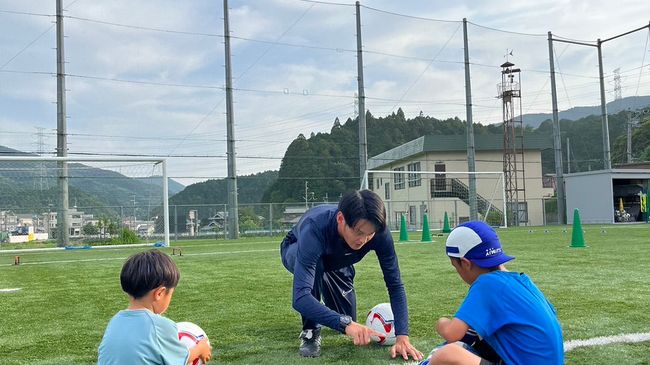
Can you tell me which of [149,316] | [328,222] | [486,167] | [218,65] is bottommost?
[149,316]

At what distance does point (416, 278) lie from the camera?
8.00 meters

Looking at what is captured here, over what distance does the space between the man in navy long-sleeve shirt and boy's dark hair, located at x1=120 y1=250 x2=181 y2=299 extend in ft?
3.58

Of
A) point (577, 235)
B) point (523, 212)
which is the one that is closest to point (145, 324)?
point (577, 235)

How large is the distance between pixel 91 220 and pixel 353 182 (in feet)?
45.7

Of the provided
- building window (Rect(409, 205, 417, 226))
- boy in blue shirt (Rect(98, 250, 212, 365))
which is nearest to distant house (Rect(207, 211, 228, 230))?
building window (Rect(409, 205, 417, 226))

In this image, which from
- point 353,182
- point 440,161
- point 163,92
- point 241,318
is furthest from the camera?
point 440,161

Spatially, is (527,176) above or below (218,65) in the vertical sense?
below

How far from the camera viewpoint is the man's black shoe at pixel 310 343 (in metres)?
3.88

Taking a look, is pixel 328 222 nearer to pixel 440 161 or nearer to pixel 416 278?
pixel 416 278

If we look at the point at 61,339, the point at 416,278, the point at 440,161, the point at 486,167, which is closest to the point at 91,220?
the point at 416,278

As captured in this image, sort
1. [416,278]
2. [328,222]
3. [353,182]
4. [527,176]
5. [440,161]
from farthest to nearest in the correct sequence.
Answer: [527,176] → [440,161] → [353,182] → [416,278] → [328,222]

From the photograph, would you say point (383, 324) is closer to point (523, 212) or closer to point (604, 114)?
point (604, 114)

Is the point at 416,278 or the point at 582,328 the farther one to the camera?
the point at 416,278

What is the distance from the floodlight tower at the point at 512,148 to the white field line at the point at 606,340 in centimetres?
3525
